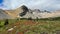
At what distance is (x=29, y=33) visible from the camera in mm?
28469

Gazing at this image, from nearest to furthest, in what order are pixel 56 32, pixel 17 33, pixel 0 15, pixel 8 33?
1. pixel 56 32
2. pixel 17 33
3. pixel 8 33
4. pixel 0 15

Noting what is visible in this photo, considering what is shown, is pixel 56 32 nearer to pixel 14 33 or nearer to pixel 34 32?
pixel 34 32

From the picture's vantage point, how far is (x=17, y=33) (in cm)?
3045

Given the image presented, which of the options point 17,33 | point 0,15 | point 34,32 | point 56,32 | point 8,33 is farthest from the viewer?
point 0,15

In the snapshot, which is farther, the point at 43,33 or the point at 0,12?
the point at 0,12

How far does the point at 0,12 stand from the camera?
198 metres

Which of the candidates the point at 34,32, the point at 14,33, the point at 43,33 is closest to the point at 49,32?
the point at 43,33

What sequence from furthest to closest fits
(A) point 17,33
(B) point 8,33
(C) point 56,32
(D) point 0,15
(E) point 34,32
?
(D) point 0,15 < (B) point 8,33 < (A) point 17,33 < (E) point 34,32 < (C) point 56,32

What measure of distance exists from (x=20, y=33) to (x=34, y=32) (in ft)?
9.37

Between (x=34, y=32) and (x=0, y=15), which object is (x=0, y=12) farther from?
(x=34, y=32)

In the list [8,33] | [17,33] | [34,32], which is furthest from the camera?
[8,33]

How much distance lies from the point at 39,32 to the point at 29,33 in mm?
2053

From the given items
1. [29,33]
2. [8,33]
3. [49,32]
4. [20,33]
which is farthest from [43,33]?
[8,33]

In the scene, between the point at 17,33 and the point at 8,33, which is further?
the point at 8,33
